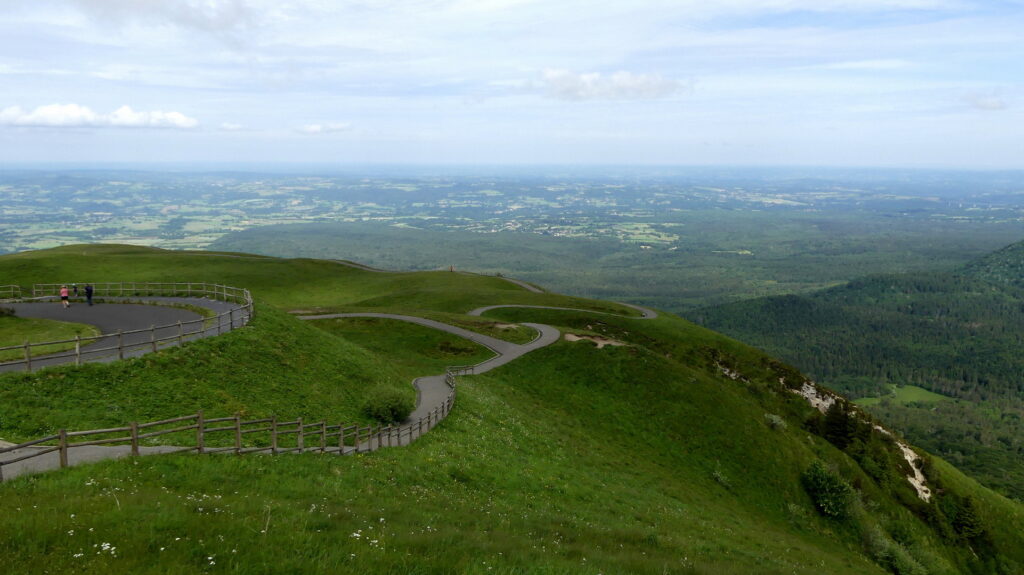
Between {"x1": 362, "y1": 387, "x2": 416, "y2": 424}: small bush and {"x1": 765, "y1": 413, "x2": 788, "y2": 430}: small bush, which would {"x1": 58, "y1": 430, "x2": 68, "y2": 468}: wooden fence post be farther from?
{"x1": 765, "y1": 413, "x2": 788, "y2": 430}: small bush

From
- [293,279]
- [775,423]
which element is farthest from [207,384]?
[293,279]

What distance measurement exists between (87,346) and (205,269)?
276 ft

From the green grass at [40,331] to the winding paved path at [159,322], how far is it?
1460 mm

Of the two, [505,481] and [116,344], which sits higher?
[116,344]

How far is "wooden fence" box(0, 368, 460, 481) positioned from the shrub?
34.9 meters

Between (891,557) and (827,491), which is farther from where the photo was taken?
(827,491)

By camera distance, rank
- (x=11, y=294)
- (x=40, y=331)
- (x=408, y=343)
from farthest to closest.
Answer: (x=408, y=343), (x=11, y=294), (x=40, y=331)

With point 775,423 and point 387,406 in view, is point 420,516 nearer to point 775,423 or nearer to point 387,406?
point 387,406

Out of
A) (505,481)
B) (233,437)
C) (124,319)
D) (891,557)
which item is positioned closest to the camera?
(233,437)

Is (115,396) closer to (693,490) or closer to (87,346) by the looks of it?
(87,346)

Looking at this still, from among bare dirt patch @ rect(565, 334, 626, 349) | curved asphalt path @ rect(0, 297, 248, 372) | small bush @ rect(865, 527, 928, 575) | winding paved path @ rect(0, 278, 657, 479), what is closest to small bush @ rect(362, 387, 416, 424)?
winding paved path @ rect(0, 278, 657, 479)

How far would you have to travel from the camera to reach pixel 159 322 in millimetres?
40594

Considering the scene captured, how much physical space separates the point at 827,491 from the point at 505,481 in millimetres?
33970

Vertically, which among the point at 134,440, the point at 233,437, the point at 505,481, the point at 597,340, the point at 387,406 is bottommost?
the point at 597,340
